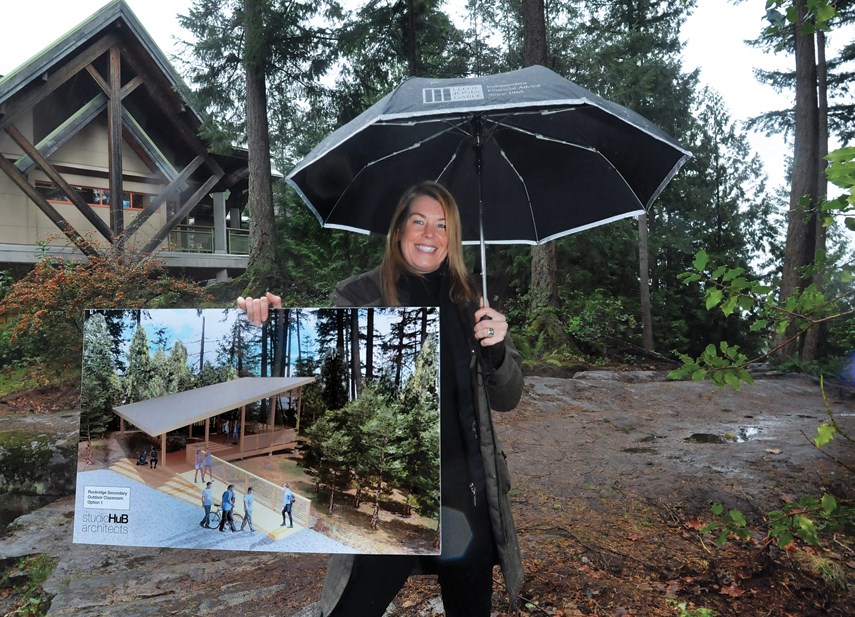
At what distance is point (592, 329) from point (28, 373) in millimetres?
8620

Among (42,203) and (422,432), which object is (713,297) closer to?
(422,432)

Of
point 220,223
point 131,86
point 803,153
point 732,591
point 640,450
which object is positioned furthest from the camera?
point 220,223

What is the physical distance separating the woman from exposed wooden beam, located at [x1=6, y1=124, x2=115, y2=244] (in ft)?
26.6

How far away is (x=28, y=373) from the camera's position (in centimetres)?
686

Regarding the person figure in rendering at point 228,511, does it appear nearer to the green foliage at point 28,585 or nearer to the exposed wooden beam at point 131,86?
the green foliage at point 28,585

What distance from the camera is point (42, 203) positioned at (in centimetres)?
792

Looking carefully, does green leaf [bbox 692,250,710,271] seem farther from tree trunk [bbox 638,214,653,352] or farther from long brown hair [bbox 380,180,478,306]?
tree trunk [bbox 638,214,653,352]

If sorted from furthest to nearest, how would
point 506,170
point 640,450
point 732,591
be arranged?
point 640,450 < point 732,591 < point 506,170

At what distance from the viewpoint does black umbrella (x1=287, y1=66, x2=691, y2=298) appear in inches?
73.6

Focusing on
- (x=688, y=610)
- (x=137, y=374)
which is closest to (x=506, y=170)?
(x=137, y=374)

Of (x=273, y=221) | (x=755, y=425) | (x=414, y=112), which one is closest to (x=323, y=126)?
(x=273, y=221)

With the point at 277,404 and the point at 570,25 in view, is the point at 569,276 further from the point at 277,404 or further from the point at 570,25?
the point at 277,404

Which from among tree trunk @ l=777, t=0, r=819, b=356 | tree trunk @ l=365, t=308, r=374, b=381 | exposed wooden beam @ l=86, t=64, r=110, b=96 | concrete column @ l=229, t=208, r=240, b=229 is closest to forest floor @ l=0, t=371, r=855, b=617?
tree trunk @ l=365, t=308, r=374, b=381

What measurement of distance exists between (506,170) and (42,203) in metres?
8.37
